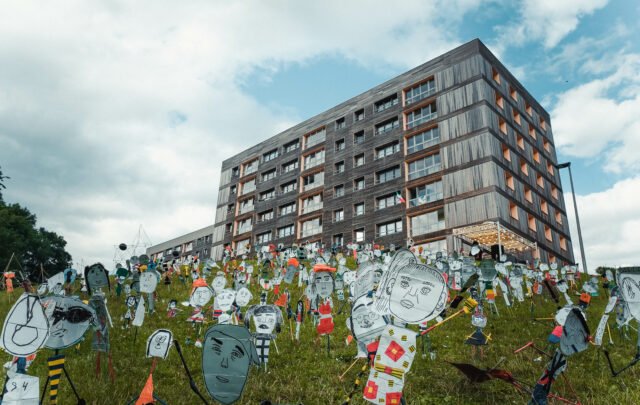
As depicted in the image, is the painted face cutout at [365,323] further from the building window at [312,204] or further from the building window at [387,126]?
Answer: the building window at [312,204]

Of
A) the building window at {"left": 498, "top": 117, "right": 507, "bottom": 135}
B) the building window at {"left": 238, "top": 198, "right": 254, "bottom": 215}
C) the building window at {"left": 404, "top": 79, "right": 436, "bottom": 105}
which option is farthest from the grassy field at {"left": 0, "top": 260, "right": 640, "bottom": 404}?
the building window at {"left": 238, "top": 198, "right": 254, "bottom": 215}

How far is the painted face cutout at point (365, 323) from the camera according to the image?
569 cm

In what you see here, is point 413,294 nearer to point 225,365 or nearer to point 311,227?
point 225,365

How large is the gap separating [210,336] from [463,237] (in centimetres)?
2876

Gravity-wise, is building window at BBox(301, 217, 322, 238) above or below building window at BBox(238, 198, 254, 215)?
below

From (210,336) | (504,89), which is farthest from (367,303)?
(504,89)

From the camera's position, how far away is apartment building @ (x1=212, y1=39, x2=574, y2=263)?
3195 centimetres

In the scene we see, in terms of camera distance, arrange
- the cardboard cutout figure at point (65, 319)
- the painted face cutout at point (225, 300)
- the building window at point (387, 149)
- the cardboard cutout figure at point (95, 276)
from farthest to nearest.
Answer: the building window at point (387, 149)
the cardboard cutout figure at point (95, 276)
the painted face cutout at point (225, 300)
the cardboard cutout figure at point (65, 319)

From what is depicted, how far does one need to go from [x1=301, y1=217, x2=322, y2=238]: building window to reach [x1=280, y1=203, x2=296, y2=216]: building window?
2187 mm

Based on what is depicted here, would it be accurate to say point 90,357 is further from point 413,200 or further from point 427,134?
point 427,134

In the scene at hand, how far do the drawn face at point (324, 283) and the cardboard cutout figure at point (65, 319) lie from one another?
399cm

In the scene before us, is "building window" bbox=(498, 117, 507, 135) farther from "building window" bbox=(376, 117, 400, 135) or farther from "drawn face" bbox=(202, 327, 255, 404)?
"drawn face" bbox=(202, 327, 255, 404)

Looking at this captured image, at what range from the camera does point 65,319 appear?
17.2 feet

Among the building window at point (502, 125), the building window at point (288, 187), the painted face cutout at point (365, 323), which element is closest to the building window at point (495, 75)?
the building window at point (502, 125)
